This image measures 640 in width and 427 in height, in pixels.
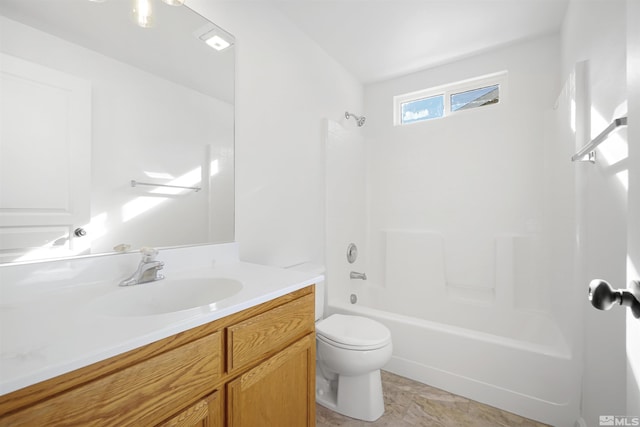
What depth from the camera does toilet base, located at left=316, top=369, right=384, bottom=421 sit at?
152 cm

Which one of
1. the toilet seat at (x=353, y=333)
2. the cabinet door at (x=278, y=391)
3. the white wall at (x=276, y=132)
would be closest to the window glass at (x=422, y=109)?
the white wall at (x=276, y=132)

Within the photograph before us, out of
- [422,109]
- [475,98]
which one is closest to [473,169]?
[475,98]

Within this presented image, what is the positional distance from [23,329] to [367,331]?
1433 mm

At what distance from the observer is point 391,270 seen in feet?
8.77

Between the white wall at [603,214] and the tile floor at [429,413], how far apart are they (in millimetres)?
401

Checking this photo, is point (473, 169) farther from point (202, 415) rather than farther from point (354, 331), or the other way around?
point (202, 415)

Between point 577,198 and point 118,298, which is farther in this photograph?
point 577,198

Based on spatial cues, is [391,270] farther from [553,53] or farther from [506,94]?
[553,53]

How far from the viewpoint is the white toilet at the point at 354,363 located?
4.80 feet

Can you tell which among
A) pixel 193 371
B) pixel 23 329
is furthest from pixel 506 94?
pixel 23 329

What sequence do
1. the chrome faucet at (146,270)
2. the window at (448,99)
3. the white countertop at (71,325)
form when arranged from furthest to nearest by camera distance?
the window at (448,99), the chrome faucet at (146,270), the white countertop at (71,325)

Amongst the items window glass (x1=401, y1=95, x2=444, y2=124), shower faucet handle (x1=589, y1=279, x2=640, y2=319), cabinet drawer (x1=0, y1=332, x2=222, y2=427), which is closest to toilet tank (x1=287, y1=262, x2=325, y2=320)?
cabinet drawer (x1=0, y1=332, x2=222, y2=427)

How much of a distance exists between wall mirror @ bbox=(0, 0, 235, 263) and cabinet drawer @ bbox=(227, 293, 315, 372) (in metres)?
0.60

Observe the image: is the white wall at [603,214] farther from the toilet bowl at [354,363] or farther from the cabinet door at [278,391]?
the cabinet door at [278,391]
